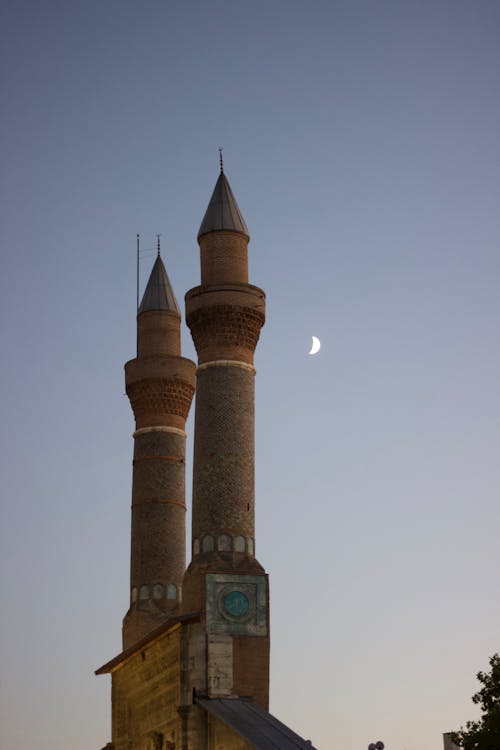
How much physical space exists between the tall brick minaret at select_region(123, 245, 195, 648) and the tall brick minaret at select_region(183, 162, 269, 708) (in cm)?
496

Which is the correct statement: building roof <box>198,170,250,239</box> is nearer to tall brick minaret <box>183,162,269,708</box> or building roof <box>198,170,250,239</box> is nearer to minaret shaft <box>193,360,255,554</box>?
tall brick minaret <box>183,162,269,708</box>

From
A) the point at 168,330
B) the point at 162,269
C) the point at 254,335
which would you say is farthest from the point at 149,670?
the point at 162,269

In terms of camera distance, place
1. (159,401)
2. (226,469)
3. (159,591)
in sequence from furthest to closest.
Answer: (159,401)
(159,591)
(226,469)

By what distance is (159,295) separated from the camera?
34.3m

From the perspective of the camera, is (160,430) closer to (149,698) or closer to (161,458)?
(161,458)

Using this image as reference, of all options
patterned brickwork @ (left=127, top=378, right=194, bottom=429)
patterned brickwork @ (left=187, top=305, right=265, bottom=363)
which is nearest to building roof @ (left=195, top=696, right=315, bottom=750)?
patterned brickwork @ (left=187, top=305, right=265, bottom=363)

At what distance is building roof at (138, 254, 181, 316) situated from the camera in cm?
3403

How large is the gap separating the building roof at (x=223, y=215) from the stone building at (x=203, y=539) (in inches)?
1.5

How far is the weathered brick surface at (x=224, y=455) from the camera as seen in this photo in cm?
2552

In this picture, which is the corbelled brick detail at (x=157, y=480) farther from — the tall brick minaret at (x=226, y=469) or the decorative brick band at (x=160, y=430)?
the tall brick minaret at (x=226, y=469)

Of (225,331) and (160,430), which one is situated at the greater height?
(160,430)

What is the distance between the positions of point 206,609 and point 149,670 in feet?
10.1

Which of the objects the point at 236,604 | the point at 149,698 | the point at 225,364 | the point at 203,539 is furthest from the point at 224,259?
the point at 149,698

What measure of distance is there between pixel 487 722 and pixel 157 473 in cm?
1049
